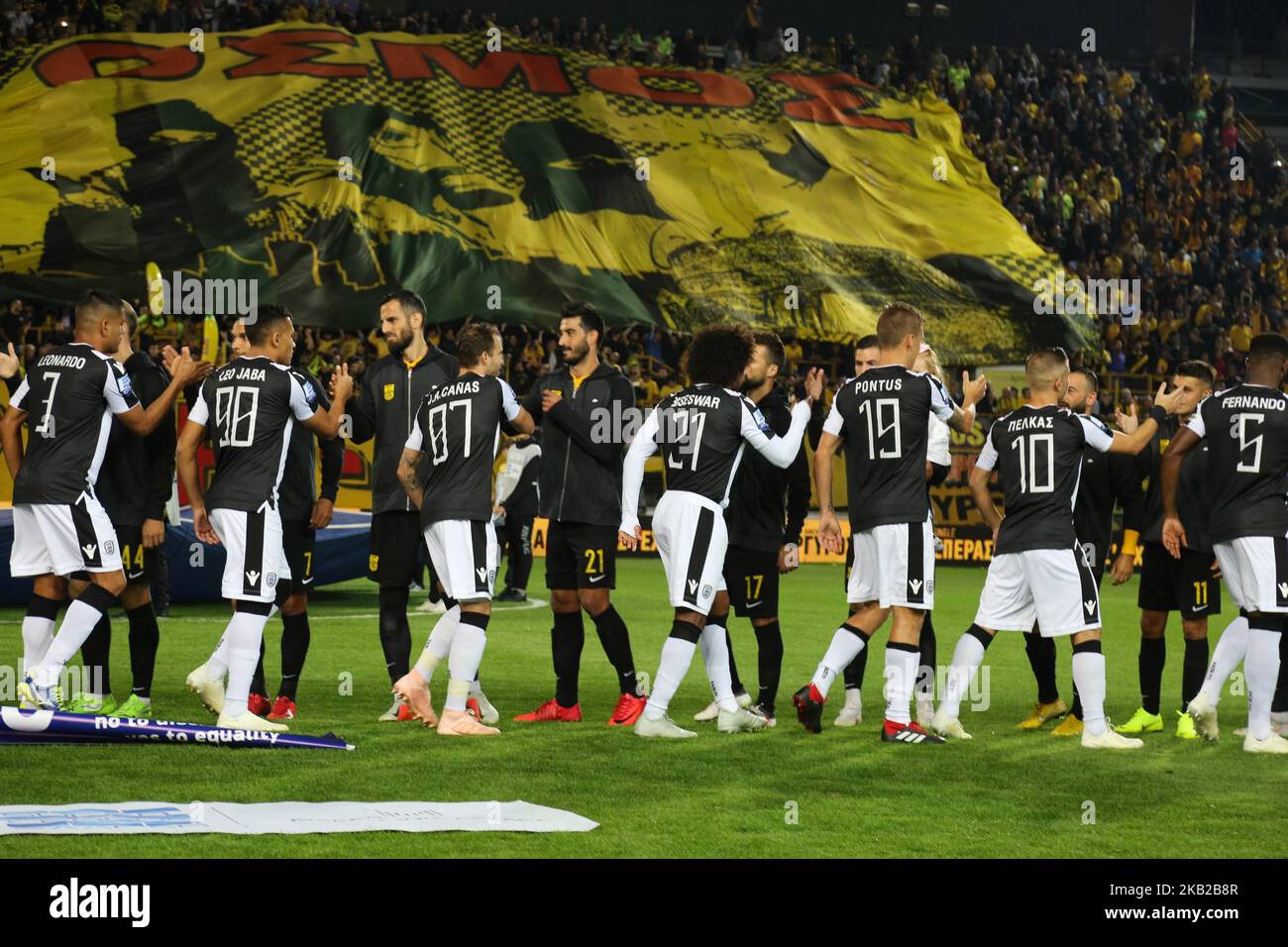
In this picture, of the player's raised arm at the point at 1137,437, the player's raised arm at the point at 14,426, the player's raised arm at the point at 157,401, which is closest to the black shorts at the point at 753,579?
the player's raised arm at the point at 1137,437

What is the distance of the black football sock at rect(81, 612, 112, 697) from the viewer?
8805 millimetres

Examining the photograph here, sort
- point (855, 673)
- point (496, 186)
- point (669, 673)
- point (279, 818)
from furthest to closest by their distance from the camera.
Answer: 1. point (496, 186)
2. point (855, 673)
3. point (669, 673)
4. point (279, 818)

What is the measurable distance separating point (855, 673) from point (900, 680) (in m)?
1.06

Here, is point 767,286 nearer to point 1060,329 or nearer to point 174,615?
point 1060,329

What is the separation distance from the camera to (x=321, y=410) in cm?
823

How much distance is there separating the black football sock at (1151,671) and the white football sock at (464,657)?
4.09 metres

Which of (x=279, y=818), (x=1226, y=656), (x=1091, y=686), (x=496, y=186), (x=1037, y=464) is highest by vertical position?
(x=496, y=186)

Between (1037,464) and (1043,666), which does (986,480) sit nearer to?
(1037,464)

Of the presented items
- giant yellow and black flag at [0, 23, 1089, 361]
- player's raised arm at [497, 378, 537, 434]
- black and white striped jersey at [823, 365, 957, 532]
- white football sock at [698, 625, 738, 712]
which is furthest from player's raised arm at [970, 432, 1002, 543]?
giant yellow and black flag at [0, 23, 1089, 361]

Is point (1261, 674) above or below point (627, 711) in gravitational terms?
above

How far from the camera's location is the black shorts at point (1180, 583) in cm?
913

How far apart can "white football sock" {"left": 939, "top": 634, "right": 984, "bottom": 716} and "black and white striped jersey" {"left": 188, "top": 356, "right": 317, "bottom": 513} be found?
3854mm

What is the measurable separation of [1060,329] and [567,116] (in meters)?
11.0

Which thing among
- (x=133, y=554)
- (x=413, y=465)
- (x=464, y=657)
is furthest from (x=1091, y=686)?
(x=133, y=554)
